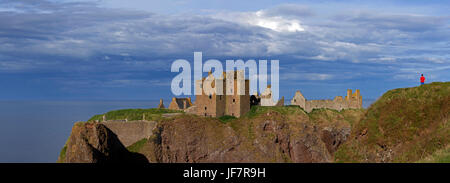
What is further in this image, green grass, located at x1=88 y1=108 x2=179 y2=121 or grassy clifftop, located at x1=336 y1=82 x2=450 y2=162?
green grass, located at x1=88 y1=108 x2=179 y2=121

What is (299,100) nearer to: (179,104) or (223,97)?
(223,97)

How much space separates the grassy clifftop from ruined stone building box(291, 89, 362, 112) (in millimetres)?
42781

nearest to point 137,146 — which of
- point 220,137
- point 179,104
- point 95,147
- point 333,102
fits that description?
point 95,147

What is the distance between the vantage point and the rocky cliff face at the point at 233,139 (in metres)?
57.0

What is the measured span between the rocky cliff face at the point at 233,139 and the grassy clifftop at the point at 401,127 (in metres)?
33.4

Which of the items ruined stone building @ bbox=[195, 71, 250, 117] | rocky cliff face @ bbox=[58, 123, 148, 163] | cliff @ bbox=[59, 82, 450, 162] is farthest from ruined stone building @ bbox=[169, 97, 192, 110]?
rocky cliff face @ bbox=[58, 123, 148, 163]

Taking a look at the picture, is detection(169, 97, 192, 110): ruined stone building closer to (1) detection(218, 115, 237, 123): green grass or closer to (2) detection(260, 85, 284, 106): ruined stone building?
(2) detection(260, 85, 284, 106): ruined stone building

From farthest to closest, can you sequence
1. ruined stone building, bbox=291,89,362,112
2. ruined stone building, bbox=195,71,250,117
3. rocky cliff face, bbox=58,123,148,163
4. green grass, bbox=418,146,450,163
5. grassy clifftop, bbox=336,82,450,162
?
ruined stone building, bbox=291,89,362,112 < ruined stone building, bbox=195,71,250,117 < rocky cliff face, bbox=58,123,148,163 < grassy clifftop, bbox=336,82,450,162 < green grass, bbox=418,146,450,163

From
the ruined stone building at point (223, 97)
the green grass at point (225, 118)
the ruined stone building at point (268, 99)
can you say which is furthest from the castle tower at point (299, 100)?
the green grass at point (225, 118)

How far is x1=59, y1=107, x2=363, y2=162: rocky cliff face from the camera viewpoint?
187 ft

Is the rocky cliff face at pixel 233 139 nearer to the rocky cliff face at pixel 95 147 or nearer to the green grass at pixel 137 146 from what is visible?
the rocky cliff face at pixel 95 147
